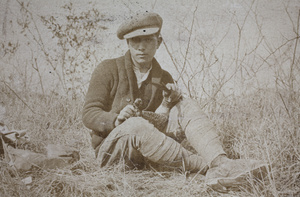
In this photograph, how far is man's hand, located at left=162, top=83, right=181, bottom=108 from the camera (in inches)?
99.5

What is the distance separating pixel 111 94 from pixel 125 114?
0.25 meters

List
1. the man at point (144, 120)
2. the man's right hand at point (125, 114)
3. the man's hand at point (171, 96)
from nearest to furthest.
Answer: the man at point (144, 120), the man's right hand at point (125, 114), the man's hand at point (171, 96)

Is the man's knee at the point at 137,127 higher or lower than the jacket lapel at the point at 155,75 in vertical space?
lower

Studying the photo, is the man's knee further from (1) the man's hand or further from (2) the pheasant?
(1) the man's hand

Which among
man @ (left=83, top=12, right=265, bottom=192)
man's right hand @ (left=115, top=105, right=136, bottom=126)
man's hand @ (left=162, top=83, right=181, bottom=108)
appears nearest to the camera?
man @ (left=83, top=12, right=265, bottom=192)

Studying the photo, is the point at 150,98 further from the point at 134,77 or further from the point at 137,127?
the point at 137,127

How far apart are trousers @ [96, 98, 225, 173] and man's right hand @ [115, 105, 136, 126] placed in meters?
0.04

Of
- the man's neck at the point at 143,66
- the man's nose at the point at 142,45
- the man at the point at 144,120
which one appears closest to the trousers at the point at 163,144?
the man at the point at 144,120

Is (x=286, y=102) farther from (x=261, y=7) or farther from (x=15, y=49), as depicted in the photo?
(x=15, y=49)

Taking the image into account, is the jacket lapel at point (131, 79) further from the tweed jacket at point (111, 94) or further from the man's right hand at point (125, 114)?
A: the man's right hand at point (125, 114)

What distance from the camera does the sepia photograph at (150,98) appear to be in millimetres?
2285

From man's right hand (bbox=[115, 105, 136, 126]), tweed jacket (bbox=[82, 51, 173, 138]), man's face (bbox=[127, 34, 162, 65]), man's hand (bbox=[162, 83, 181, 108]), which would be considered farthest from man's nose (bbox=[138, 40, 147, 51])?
man's right hand (bbox=[115, 105, 136, 126])

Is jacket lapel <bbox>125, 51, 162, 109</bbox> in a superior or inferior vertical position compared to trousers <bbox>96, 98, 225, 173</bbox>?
superior

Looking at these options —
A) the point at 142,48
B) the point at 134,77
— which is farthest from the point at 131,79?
→ the point at 142,48
